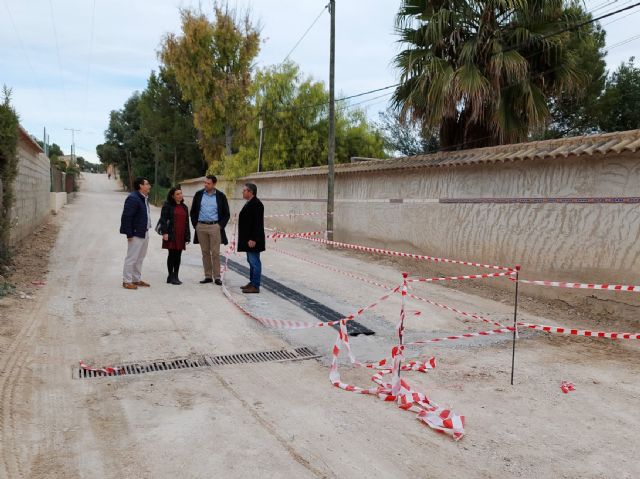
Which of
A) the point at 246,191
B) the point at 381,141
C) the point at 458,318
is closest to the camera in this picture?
the point at 458,318

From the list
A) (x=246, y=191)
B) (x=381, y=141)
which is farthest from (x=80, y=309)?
(x=381, y=141)

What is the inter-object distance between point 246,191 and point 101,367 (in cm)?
380

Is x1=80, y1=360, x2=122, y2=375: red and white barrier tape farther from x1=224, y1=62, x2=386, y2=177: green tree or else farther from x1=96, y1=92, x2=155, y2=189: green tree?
x1=96, y1=92, x2=155, y2=189: green tree

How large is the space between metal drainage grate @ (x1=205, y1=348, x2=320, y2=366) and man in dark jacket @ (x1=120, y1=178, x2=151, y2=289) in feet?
11.0

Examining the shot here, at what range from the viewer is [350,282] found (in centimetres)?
925

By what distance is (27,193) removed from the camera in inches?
497

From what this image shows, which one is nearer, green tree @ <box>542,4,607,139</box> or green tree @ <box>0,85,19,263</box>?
green tree @ <box>0,85,19,263</box>

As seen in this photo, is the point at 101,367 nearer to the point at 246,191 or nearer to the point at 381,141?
the point at 246,191

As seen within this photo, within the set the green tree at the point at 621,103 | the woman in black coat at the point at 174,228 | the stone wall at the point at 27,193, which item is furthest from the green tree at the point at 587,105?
the stone wall at the point at 27,193

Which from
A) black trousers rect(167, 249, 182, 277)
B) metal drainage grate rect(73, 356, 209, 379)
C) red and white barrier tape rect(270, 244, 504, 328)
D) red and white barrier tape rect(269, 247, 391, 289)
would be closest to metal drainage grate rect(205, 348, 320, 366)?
metal drainage grate rect(73, 356, 209, 379)

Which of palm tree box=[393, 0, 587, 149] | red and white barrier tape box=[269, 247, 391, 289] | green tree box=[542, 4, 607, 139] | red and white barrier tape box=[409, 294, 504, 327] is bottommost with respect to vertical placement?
red and white barrier tape box=[409, 294, 504, 327]

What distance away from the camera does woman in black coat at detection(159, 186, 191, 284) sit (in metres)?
8.03

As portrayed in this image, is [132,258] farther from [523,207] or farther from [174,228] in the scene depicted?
[523,207]

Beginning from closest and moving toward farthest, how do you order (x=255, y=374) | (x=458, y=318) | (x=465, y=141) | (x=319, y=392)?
(x=319, y=392) < (x=255, y=374) < (x=458, y=318) < (x=465, y=141)
